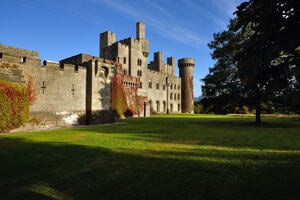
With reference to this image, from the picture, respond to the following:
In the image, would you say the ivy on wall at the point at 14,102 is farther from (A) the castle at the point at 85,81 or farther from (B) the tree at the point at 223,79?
(B) the tree at the point at 223,79

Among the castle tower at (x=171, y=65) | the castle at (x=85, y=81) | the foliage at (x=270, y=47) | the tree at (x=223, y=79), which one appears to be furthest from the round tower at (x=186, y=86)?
the foliage at (x=270, y=47)

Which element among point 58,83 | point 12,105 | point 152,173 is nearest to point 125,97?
point 58,83

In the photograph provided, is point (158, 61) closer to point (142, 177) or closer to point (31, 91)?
point (31, 91)

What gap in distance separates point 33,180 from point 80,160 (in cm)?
219

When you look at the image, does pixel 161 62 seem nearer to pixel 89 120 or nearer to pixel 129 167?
pixel 89 120

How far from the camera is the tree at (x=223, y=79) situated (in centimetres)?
2558

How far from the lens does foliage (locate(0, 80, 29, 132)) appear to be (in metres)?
18.9

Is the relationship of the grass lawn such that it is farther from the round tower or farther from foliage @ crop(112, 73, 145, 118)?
the round tower

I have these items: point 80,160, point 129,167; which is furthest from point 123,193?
point 80,160

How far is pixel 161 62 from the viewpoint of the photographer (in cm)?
6788

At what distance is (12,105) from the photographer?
64.4 feet

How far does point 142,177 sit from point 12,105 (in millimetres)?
18110

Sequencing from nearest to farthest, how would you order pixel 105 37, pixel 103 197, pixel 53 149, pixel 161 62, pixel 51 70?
pixel 103 197
pixel 53 149
pixel 51 70
pixel 105 37
pixel 161 62

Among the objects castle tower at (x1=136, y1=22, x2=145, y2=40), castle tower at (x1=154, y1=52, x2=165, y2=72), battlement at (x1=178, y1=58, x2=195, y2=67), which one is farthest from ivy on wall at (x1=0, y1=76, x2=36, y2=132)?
battlement at (x1=178, y1=58, x2=195, y2=67)
